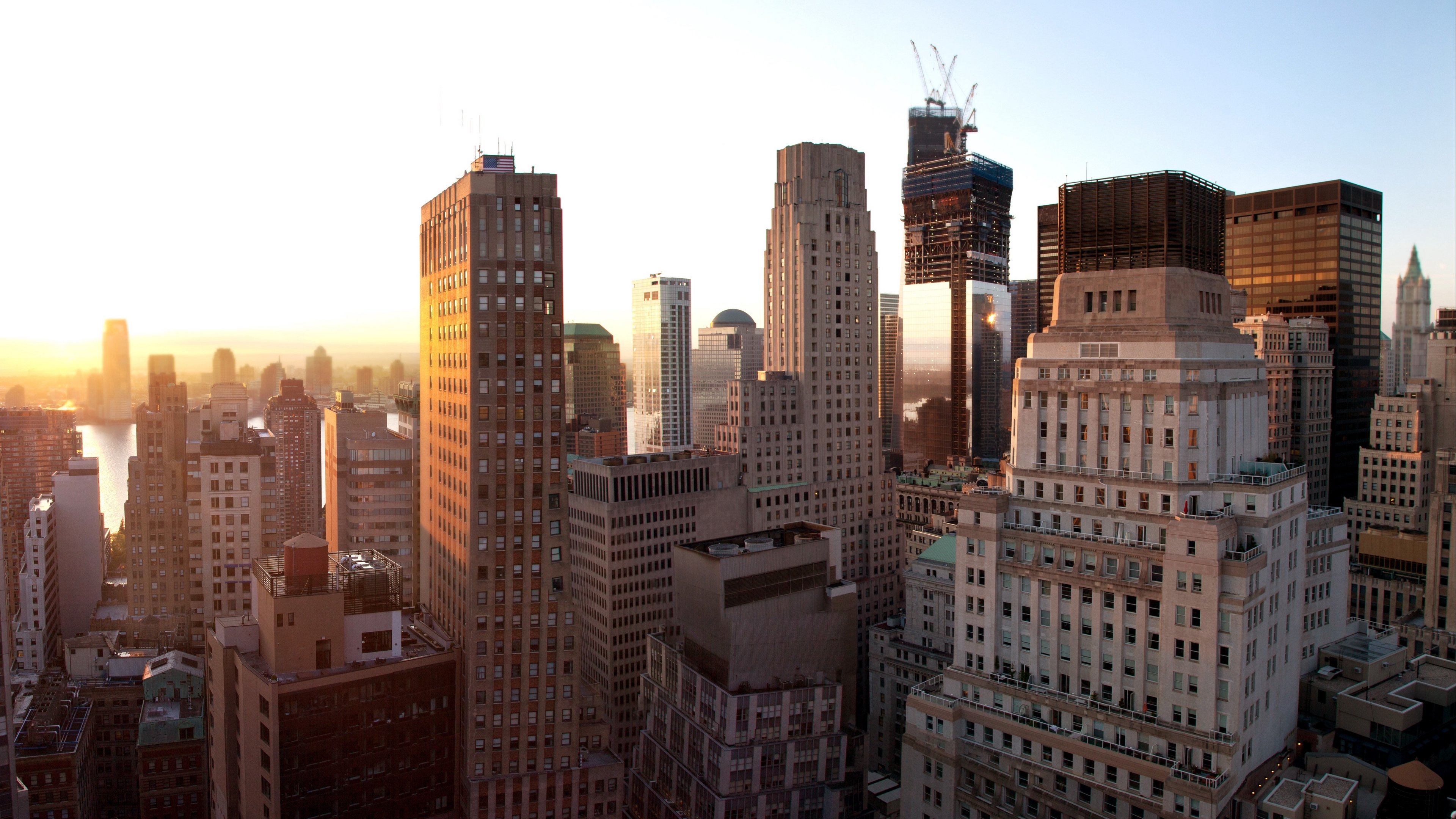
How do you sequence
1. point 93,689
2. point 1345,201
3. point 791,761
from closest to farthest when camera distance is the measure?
1. point 791,761
2. point 93,689
3. point 1345,201

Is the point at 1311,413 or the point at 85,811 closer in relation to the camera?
the point at 85,811

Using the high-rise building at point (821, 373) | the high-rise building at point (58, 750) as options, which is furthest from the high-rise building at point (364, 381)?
the high-rise building at point (821, 373)

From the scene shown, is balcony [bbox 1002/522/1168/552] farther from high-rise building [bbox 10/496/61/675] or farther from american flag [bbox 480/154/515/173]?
high-rise building [bbox 10/496/61/675]

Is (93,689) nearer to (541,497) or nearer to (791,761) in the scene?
(541,497)

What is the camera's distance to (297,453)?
161875mm

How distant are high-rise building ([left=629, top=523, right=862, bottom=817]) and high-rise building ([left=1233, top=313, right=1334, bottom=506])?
88.1 metres

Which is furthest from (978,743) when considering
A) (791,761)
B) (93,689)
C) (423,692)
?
(93,689)

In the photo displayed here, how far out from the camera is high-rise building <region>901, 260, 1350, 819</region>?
217 feet

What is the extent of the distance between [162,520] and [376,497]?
3834cm

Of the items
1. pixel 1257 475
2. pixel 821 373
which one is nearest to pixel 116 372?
pixel 821 373

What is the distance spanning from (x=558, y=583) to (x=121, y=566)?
503 ft

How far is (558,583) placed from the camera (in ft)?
271

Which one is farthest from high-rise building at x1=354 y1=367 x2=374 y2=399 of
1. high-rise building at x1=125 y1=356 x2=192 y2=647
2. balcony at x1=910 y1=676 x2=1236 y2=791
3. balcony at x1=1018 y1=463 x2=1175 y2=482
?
balcony at x1=1018 y1=463 x2=1175 y2=482

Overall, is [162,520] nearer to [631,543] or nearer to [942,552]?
[631,543]
